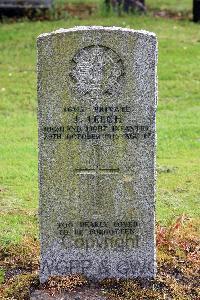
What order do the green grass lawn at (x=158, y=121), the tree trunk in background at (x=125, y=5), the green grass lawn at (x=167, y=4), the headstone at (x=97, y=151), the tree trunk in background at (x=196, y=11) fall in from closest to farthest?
the headstone at (x=97, y=151) < the green grass lawn at (x=158, y=121) < the tree trunk in background at (x=196, y=11) < the tree trunk in background at (x=125, y=5) < the green grass lawn at (x=167, y=4)

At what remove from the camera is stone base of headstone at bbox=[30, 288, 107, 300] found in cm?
664

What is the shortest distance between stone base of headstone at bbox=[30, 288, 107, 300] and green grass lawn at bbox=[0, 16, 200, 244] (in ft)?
4.17

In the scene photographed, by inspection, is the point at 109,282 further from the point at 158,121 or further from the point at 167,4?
the point at 167,4

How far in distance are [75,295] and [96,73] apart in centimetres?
170

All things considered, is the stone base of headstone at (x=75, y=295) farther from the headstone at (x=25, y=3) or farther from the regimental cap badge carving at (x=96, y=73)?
the headstone at (x=25, y=3)

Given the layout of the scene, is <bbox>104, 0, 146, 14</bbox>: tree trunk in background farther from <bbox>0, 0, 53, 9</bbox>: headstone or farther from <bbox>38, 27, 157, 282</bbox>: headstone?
<bbox>38, 27, 157, 282</bbox>: headstone

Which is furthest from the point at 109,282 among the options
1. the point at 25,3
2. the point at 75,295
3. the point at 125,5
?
the point at 25,3

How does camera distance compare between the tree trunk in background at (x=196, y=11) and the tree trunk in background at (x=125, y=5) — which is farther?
the tree trunk in background at (x=125, y=5)

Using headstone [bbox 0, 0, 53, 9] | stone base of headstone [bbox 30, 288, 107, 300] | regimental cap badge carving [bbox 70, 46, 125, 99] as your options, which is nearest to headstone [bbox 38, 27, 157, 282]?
regimental cap badge carving [bbox 70, 46, 125, 99]

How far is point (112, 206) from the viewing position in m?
6.83

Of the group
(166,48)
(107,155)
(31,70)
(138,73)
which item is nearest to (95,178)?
(107,155)

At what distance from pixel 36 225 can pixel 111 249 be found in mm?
1773

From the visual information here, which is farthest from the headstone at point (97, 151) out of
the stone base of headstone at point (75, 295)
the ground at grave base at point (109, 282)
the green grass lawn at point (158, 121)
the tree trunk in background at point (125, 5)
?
the tree trunk in background at point (125, 5)

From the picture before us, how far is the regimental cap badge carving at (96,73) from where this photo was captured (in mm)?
6535
